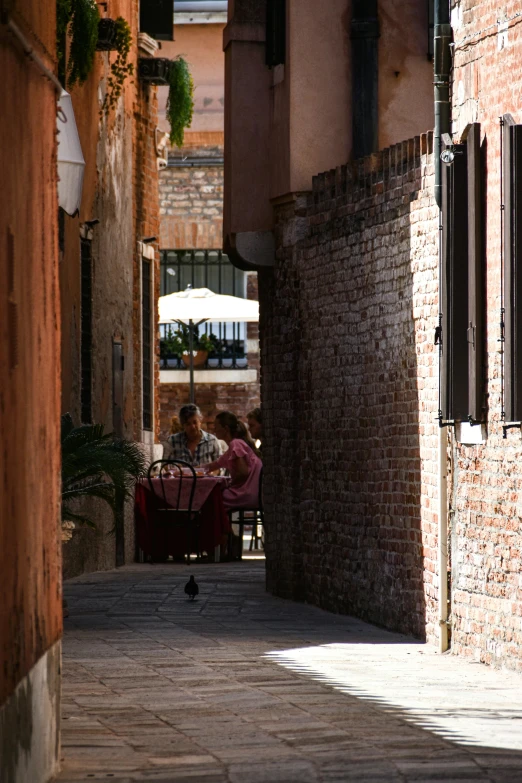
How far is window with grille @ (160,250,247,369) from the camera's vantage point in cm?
2838

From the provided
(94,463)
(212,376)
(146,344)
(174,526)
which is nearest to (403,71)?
(94,463)

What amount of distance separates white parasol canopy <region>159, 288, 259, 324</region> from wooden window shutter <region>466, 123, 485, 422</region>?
1310 cm

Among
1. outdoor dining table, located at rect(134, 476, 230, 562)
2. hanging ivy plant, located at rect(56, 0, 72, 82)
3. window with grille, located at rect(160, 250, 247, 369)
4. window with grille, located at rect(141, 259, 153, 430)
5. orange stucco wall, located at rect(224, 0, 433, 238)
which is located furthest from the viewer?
window with grille, located at rect(160, 250, 247, 369)

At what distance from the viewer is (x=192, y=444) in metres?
19.3

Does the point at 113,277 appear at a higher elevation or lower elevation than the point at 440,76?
lower

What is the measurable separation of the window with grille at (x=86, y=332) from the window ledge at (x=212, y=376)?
11.0 metres

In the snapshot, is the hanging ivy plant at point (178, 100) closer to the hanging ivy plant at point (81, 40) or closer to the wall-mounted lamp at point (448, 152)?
the hanging ivy plant at point (81, 40)

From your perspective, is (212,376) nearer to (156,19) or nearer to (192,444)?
(192,444)

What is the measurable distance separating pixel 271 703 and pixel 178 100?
12667 millimetres

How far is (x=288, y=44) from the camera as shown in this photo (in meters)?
13.7

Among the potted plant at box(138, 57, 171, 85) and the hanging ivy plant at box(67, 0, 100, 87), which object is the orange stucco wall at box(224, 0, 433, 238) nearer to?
the hanging ivy plant at box(67, 0, 100, 87)

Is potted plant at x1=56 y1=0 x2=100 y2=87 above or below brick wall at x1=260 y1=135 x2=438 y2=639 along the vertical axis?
above

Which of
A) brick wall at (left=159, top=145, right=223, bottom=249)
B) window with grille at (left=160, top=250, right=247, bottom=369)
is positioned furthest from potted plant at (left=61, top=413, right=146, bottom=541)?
window with grille at (left=160, top=250, right=247, bottom=369)

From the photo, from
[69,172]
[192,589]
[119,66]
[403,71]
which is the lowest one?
[192,589]
